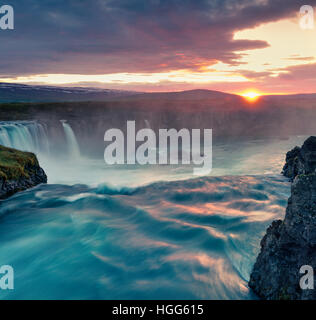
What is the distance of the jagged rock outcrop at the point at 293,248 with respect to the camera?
15.1 feet

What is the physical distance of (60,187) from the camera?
14586 millimetres

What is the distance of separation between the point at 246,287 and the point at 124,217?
609cm

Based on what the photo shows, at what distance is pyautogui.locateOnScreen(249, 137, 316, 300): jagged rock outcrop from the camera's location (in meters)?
4.61

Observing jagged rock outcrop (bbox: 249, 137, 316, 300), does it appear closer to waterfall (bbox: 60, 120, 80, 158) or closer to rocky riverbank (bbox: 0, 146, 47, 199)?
rocky riverbank (bbox: 0, 146, 47, 199)

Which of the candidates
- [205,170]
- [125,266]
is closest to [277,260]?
[125,266]

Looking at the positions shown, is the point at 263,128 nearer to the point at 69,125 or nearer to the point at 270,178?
the point at 69,125

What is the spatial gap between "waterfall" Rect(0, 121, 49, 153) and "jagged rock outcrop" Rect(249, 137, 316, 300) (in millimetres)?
20818
